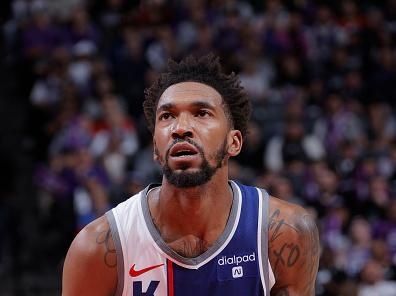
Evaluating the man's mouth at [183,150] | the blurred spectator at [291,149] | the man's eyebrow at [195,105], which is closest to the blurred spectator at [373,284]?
the blurred spectator at [291,149]

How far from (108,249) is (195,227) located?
0.40m

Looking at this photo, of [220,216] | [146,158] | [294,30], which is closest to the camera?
[220,216]

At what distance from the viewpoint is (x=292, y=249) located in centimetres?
400

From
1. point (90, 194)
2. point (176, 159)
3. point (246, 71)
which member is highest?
point (246, 71)

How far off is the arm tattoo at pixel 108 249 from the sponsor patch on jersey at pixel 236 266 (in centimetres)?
45

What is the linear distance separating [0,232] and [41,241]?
19.3 inches

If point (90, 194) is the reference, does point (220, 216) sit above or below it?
below

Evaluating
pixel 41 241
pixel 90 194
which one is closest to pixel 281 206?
pixel 90 194

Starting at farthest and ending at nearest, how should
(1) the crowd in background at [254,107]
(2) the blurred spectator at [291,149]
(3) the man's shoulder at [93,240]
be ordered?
(2) the blurred spectator at [291,149] < (1) the crowd in background at [254,107] < (3) the man's shoulder at [93,240]

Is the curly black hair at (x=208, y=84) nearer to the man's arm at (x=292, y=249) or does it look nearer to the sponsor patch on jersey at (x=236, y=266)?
the man's arm at (x=292, y=249)

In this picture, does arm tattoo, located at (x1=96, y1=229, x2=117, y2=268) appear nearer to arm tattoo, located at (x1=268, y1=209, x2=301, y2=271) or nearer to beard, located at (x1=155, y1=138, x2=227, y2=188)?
beard, located at (x1=155, y1=138, x2=227, y2=188)

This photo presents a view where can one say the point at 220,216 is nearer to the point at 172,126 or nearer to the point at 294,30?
the point at 172,126

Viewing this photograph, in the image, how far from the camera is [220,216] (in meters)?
3.99

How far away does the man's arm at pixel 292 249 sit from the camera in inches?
156
